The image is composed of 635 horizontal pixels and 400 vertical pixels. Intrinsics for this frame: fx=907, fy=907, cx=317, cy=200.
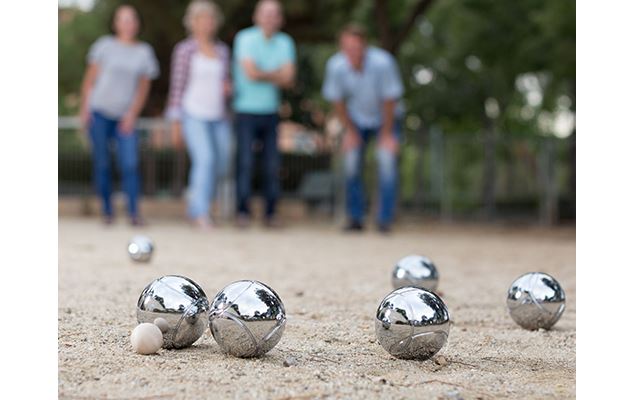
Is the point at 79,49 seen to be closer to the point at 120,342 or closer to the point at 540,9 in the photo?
the point at 540,9

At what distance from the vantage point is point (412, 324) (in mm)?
2908

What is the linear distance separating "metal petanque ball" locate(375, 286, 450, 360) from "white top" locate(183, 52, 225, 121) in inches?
287

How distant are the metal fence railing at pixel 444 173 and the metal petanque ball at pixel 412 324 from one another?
12.4 m

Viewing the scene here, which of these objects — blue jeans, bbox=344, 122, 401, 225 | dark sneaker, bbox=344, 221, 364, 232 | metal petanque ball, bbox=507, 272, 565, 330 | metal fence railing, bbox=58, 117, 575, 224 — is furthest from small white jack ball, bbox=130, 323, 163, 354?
metal fence railing, bbox=58, 117, 575, 224

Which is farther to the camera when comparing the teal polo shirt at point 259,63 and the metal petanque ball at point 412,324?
the teal polo shirt at point 259,63

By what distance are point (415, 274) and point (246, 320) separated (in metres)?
1.99

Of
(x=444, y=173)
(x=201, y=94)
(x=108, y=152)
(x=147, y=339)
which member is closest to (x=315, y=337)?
(x=147, y=339)

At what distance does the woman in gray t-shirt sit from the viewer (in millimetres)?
10016

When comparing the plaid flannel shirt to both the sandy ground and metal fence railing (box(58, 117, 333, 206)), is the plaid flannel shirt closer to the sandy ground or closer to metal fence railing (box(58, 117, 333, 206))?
the sandy ground

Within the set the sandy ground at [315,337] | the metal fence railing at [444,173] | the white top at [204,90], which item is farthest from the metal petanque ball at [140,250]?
the metal fence railing at [444,173]

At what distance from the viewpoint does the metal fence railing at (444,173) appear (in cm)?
1605

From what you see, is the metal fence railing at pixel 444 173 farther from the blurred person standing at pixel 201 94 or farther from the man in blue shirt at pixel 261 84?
the blurred person standing at pixel 201 94

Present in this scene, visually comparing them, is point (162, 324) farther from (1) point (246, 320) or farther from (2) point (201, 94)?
(2) point (201, 94)
